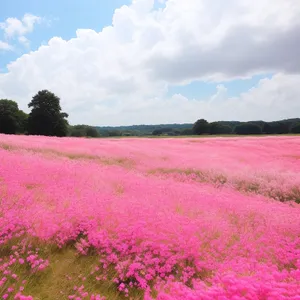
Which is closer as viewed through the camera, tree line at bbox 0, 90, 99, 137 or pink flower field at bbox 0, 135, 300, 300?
pink flower field at bbox 0, 135, 300, 300

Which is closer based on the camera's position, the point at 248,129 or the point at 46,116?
the point at 46,116

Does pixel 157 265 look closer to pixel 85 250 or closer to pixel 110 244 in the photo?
pixel 110 244

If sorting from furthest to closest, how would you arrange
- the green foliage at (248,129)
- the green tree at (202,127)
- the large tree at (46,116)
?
the green foliage at (248,129) < the green tree at (202,127) < the large tree at (46,116)

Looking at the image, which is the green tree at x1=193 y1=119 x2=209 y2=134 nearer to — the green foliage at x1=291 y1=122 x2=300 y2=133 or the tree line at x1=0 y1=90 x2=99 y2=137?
the green foliage at x1=291 y1=122 x2=300 y2=133

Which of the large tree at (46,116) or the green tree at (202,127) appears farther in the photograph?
the green tree at (202,127)

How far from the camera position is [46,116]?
45594mm

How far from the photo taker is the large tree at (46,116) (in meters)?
45.7

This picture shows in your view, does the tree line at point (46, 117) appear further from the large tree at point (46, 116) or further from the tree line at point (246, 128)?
the tree line at point (246, 128)

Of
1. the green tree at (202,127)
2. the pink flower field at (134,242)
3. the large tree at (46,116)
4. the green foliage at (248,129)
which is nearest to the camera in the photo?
the pink flower field at (134,242)

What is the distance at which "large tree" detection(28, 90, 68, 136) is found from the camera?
150 ft

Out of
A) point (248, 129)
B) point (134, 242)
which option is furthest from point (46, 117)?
point (248, 129)

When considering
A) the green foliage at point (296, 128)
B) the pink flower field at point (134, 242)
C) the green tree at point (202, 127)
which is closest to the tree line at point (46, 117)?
the pink flower field at point (134, 242)

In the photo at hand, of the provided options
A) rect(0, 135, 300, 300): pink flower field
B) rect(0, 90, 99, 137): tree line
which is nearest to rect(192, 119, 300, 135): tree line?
rect(0, 90, 99, 137): tree line

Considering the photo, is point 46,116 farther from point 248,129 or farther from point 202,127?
point 248,129
